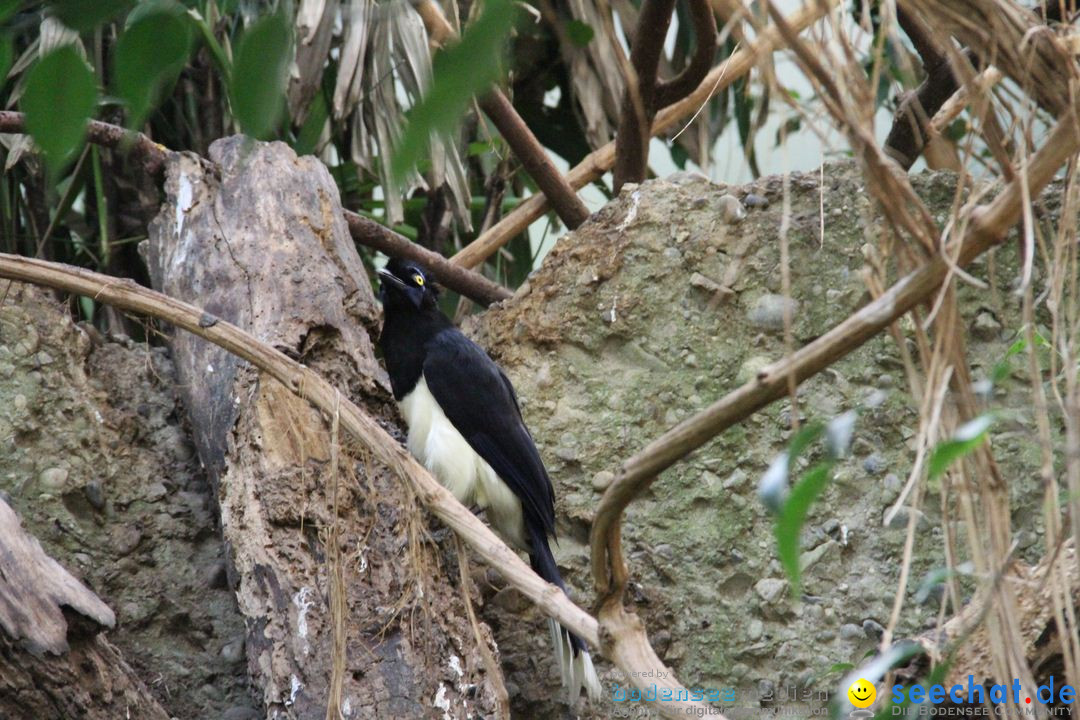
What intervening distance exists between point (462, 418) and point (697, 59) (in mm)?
1546

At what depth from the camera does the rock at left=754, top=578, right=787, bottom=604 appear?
12.0 ft

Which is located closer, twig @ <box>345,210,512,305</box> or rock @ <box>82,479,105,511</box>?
rock @ <box>82,479,105,511</box>

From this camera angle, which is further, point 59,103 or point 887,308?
point 887,308

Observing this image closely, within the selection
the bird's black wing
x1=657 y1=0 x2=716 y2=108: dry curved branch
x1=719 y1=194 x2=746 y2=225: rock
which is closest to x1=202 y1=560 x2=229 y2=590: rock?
the bird's black wing

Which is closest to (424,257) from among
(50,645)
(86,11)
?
(50,645)

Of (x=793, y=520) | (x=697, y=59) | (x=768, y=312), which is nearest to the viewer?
(x=793, y=520)

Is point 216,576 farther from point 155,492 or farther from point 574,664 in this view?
point 574,664

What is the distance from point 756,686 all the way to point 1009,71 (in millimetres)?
2412

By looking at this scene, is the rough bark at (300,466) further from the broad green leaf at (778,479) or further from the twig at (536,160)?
the broad green leaf at (778,479)

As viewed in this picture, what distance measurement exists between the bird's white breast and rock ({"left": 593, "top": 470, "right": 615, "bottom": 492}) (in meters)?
0.36

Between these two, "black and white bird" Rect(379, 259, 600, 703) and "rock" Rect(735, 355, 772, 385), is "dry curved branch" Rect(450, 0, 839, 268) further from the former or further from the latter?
"rock" Rect(735, 355, 772, 385)

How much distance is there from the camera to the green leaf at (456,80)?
815 mm

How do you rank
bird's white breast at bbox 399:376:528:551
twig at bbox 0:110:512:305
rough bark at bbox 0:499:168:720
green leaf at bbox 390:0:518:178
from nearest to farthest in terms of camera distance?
green leaf at bbox 390:0:518:178 < rough bark at bbox 0:499:168:720 < bird's white breast at bbox 399:376:528:551 < twig at bbox 0:110:512:305

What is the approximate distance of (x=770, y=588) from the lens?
3.67m
